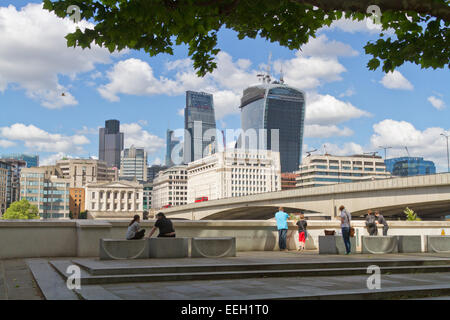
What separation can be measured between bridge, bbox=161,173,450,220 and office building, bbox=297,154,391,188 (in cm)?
10158

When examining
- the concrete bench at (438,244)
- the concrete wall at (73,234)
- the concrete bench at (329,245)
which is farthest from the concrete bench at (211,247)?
the concrete bench at (438,244)

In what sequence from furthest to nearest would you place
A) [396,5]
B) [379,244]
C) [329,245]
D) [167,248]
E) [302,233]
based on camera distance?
[302,233] → [379,244] → [329,245] → [167,248] → [396,5]

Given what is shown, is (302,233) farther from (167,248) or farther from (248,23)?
(248,23)

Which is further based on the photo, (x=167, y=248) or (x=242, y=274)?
(x=167, y=248)

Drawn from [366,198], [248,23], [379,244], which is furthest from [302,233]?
[366,198]

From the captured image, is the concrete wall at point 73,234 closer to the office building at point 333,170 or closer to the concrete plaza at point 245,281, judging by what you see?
the concrete plaza at point 245,281

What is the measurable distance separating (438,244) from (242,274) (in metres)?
12.1

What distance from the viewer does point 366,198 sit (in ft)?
182

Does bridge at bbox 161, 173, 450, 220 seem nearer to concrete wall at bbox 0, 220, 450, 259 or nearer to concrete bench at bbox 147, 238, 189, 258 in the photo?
concrete wall at bbox 0, 220, 450, 259

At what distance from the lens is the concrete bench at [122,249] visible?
45.4ft

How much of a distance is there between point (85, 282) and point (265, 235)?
35.0 feet

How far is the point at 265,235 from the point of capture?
19.3 meters

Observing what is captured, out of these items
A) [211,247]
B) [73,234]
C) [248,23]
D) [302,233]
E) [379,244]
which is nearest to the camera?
[248,23]
